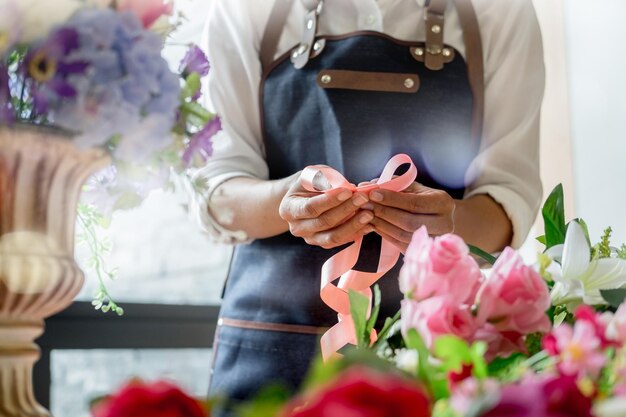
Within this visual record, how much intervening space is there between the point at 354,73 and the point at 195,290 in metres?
0.88

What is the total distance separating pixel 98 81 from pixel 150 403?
0.30m

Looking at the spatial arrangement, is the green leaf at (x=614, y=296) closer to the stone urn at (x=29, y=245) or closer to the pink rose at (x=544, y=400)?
the pink rose at (x=544, y=400)

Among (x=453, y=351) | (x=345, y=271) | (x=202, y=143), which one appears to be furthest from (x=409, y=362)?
(x=345, y=271)

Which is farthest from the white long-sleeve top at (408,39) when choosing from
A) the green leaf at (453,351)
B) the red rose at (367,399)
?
the red rose at (367,399)

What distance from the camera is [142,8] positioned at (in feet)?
2.03

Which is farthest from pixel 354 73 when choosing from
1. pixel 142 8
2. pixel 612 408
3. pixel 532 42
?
pixel 612 408

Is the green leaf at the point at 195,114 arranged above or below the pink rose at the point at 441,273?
above

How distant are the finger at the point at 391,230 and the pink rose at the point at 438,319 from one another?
18.1 inches

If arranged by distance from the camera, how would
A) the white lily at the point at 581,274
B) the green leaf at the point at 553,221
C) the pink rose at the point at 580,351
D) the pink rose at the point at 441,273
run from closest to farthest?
the pink rose at the point at 580,351 → the pink rose at the point at 441,273 → the white lily at the point at 581,274 → the green leaf at the point at 553,221

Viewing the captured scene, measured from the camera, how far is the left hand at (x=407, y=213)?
0.96 metres

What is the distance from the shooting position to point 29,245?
578 mm

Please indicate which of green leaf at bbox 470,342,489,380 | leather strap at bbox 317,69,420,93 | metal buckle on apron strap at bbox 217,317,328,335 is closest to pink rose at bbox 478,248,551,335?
green leaf at bbox 470,342,489,380

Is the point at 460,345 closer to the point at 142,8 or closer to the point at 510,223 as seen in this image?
the point at 142,8

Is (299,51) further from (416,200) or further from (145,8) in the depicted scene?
(145,8)
